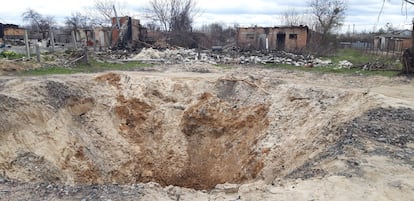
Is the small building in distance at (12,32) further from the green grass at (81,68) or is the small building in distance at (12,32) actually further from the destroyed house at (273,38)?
the destroyed house at (273,38)

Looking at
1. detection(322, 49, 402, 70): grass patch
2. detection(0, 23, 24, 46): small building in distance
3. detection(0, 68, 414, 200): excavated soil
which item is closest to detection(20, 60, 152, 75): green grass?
detection(0, 68, 414, 200): excavated soil

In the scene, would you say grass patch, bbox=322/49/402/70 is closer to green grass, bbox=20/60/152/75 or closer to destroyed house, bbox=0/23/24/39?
green grass, bbox=20/60/152/75

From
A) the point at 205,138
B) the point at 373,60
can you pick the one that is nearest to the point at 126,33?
the point at 373,60

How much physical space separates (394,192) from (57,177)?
6.47 metres

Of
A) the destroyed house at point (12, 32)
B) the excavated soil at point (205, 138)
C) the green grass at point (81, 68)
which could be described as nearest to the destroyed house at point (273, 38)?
the green grass at point (81, 68)

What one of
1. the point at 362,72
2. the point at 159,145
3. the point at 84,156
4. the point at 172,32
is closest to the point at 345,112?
the point at 159,145

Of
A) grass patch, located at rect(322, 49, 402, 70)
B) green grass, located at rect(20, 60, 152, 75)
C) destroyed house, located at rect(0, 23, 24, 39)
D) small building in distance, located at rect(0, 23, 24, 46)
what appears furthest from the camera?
destroyed house, located at rect(0, 23, 24, 39)

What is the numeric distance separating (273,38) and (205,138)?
20679mm

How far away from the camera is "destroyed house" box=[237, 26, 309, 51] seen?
1128 inches

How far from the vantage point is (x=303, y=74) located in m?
15.0

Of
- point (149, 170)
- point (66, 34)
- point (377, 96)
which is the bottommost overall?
point (149, 170)

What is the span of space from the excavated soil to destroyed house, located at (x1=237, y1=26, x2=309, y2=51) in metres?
15.1

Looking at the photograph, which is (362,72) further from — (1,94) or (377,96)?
(1,94)

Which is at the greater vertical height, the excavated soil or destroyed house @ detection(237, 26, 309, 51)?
destroyed house @ detection(237, 26, 309, 51)
